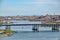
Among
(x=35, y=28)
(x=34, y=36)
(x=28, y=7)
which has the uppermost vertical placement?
(x=28, y=7)

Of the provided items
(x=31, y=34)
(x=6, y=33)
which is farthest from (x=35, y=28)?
(x=6, y=33)

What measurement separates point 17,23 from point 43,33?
1.43 ft

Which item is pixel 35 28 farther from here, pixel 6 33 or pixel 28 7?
pixel 6 33

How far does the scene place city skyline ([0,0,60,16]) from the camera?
2863mm

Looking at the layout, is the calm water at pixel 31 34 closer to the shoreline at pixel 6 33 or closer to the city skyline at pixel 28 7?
the shoreline at pixel 6 33

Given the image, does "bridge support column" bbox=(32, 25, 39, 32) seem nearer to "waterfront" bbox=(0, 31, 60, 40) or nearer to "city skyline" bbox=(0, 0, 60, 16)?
"waterfront" bbox=(0, 31, 60, 40)

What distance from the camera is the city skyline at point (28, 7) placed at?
2.86m

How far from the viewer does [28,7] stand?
2.89 m

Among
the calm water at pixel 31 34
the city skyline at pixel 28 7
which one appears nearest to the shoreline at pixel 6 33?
the calm water at pixel 31 34

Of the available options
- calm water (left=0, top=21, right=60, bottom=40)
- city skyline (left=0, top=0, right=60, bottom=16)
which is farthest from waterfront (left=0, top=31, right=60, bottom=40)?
city skyline (left=0, top=0, right=60, bottom=16)

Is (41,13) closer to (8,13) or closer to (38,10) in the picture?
(38,10)

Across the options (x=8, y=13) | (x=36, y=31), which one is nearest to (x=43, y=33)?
(x=36, y=31)

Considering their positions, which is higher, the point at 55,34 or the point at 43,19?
the point at 43,19

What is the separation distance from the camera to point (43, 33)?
118 inches
